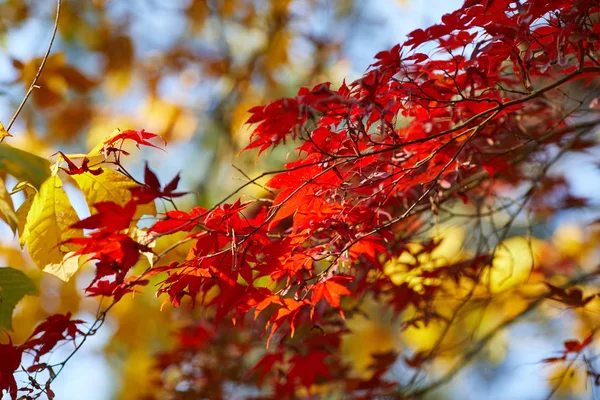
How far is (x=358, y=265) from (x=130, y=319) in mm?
2867

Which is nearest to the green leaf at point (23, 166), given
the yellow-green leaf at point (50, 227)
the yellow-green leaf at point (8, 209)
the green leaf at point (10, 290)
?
the yellow-green leaf at point (8, 209)

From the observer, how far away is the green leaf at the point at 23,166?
0.74 meters

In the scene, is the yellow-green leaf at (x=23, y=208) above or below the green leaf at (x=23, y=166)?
above

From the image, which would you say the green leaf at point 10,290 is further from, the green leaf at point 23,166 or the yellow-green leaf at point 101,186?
the green leaf at point 23,166

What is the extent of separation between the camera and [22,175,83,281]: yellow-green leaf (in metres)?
0.99

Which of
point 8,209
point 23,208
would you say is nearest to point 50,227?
point 23,208

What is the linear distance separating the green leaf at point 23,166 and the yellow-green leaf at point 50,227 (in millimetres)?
228

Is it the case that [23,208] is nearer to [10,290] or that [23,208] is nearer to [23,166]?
[10,290]

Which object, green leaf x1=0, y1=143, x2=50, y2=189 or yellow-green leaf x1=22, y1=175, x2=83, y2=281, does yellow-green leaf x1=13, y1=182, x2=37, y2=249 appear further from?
green leaf x1=0, y1=143, x2=50, y2=189


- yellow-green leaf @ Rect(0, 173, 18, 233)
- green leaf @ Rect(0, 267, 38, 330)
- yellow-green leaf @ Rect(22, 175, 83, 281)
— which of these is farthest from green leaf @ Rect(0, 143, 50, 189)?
green leaf @ Rect(0, 267, 38, 330)

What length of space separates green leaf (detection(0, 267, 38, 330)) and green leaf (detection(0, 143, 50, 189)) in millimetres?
353

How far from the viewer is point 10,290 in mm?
1055

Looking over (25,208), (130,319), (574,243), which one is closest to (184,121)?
(130,319)

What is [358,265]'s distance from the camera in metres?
1.52
